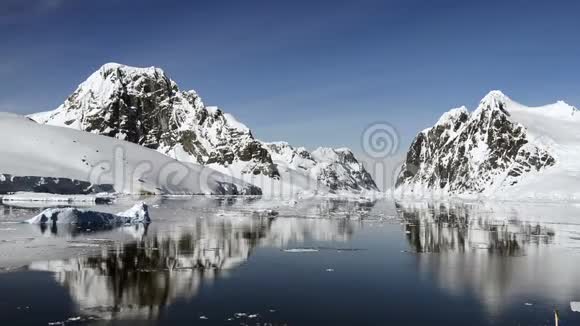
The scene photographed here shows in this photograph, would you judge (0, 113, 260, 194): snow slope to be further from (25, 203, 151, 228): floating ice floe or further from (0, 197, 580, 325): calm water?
(0, 197, 580, 325): calm water

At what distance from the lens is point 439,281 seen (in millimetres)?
20281

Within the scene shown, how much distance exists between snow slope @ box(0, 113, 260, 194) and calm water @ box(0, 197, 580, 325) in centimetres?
6340

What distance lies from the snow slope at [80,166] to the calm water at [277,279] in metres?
63.4

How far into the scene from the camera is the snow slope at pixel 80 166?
9319cm

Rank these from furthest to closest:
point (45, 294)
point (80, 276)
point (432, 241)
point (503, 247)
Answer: point (432, 241), point (503, 247), point (80, 276), point (45, 294)

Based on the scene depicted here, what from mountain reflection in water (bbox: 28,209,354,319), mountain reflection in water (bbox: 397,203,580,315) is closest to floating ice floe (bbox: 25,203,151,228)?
mountain reflection in water (bbox: 28,209,354,319)

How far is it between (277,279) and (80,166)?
3938 inches

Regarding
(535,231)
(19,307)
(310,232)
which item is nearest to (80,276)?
(19,307)

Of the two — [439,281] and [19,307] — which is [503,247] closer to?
[439,281]

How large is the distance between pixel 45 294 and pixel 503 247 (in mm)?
24993

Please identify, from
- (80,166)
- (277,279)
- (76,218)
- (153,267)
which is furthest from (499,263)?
(80,166)

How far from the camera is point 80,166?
110m

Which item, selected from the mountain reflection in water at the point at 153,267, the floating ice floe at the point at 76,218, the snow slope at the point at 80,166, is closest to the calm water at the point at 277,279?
the mountain reflection in water at the point at 153,267

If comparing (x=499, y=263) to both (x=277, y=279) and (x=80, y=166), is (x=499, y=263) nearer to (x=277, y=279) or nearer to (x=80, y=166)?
(x=277, y=279)
